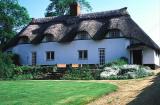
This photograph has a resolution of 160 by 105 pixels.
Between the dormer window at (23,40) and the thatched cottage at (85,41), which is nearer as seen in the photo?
the thatched cottage at (85,41)

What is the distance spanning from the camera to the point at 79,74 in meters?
30.3

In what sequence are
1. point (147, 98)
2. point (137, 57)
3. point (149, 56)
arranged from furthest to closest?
point (137, 57) < point (149, 56) < point (147, 98)

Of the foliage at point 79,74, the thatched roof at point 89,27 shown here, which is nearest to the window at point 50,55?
the thatched roof at point 89,27

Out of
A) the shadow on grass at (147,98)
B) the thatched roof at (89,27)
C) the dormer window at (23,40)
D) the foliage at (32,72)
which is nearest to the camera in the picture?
the shadow on grass at (147,98)

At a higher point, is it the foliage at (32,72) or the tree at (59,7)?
the tree at (59,7)

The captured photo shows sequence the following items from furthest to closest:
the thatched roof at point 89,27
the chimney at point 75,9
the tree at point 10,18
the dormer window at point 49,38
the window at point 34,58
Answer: the tree at point 10,18
the chimney at point 75,9
the window at point 34,58
the dormer window at point 49,38
the thatched roof at point 89,27

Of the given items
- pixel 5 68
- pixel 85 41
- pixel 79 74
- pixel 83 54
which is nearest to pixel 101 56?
pixel 83 54

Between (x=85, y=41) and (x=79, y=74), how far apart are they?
1191cm

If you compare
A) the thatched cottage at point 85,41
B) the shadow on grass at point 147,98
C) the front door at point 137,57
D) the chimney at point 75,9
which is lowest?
the shadow on grass at point 147,98

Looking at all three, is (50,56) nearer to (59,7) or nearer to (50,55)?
(50,55)

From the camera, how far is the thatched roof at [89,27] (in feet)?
127

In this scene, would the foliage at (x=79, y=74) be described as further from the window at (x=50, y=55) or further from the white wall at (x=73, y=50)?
the window at (x=50, y=55)

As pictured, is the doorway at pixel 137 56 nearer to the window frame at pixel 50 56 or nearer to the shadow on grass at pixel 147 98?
the window frame at pixel 50 56

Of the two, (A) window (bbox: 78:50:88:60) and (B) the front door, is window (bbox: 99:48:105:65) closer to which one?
(A) window (bbox: 78:50:88:60)
